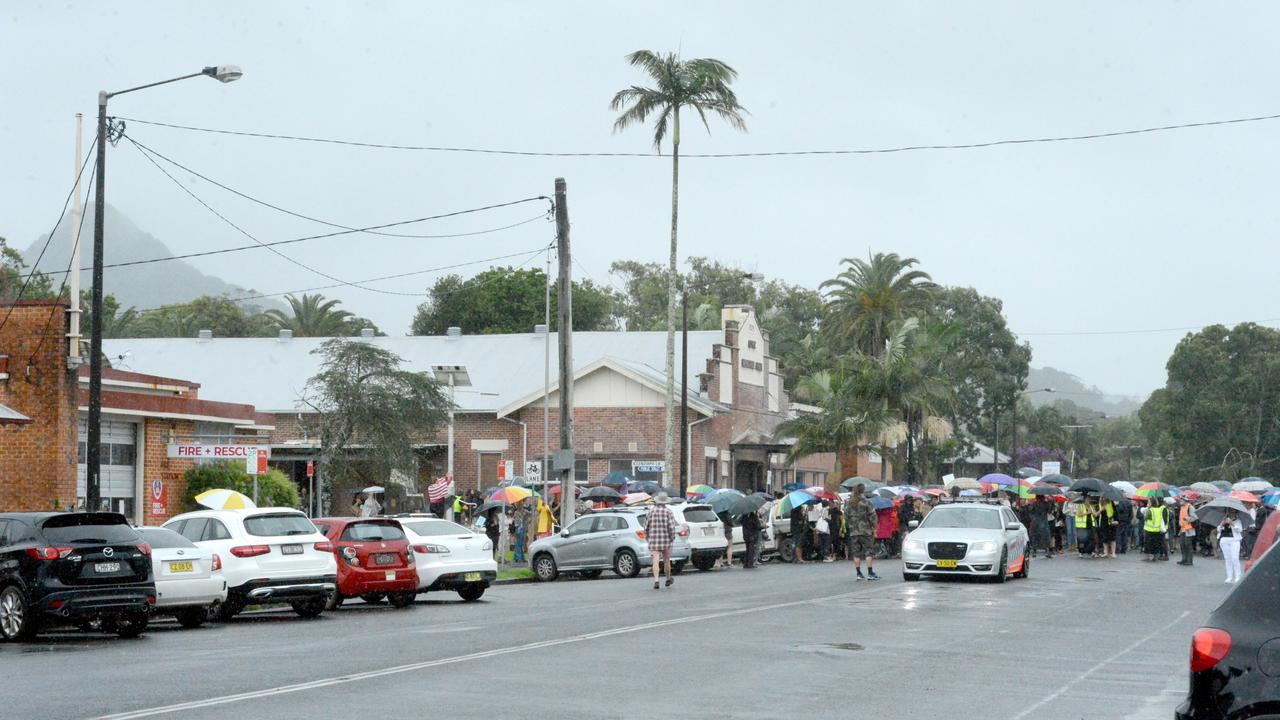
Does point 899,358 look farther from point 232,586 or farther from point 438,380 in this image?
point 232,586

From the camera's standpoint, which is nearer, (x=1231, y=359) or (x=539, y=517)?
(x=539, y=517)

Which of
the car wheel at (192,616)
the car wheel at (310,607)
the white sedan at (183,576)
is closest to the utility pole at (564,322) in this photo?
the car wheel at (310,607)

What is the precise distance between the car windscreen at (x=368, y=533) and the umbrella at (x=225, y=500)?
4.65m

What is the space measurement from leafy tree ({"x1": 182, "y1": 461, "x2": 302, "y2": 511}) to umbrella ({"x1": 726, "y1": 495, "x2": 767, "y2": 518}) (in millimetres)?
11047

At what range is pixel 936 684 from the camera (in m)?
13.1

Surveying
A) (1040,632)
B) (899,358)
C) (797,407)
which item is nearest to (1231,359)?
(797,407)

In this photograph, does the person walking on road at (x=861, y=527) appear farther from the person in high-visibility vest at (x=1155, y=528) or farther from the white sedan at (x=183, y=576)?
the person in high-visibility vest at (x=1155, y=528)

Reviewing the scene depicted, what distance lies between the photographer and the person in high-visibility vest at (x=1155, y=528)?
41.7 meters

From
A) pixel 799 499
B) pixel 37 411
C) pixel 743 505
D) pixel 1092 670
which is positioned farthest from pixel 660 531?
pixel 1092 670

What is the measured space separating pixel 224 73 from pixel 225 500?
844cm

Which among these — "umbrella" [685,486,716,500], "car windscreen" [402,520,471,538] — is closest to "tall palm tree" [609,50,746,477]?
"umbrella" [685,486,716,500]

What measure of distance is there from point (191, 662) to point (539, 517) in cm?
2474

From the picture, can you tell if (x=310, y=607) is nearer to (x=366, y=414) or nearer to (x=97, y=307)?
(x=97, y=307)

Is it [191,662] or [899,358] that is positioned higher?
[899,358]
